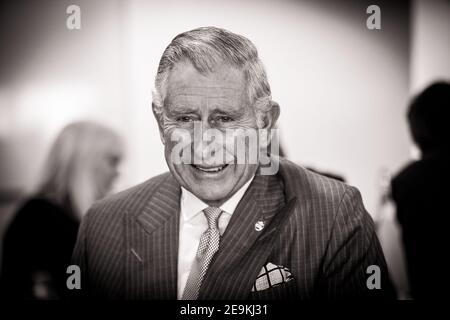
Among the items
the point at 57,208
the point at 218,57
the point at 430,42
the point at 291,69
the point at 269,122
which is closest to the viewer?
the point at 218,57

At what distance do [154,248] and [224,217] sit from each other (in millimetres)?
182

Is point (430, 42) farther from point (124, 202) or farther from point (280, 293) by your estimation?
point (124, 202)

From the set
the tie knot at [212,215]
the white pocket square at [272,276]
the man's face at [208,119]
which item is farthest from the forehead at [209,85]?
the white pocket square at [272,276]

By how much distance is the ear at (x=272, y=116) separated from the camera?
1240 millimetres

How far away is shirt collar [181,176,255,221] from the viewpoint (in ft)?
4.11

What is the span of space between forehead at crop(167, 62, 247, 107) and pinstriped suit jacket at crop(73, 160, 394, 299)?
216mm

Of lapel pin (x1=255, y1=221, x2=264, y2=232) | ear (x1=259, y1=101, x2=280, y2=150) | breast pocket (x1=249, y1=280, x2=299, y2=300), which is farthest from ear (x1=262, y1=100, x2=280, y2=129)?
breast pocket (x1=249, y1=280, x2=299, y2=300)

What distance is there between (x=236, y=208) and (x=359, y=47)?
0.63m

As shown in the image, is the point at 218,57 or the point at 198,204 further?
the point at 198,204

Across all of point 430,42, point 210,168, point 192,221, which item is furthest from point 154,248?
point 430,42

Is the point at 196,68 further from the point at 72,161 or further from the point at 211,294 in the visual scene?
the point at 72,161

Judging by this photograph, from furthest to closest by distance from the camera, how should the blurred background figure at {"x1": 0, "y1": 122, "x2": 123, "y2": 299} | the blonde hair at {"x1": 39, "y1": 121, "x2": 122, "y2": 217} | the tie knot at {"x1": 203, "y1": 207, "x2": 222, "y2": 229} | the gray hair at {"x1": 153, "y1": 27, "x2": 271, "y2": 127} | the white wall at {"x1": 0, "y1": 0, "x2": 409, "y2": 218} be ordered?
the blonde hair at {"x1": 39, "y1": 121, "x2": 122, "y2": 217} < the blurred background figure at {"x1": 0, "y1": 122, "x2": 123, "y2": 299} < the white wall at {"x1": 0, "y1": 0, "x2": 409, "y2": 218} < the tie knot at {"x1": 203, "y1": 207, "x2": 222, "y2": 229} < the gray hair at {"x1": 153, "y1": 27, "x2": 271, "y2": 127}

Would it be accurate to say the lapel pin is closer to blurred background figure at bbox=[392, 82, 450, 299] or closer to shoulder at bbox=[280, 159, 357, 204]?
shoulder at bbox=[280, 159, 357, 204]

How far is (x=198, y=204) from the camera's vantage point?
1257 millimetres
